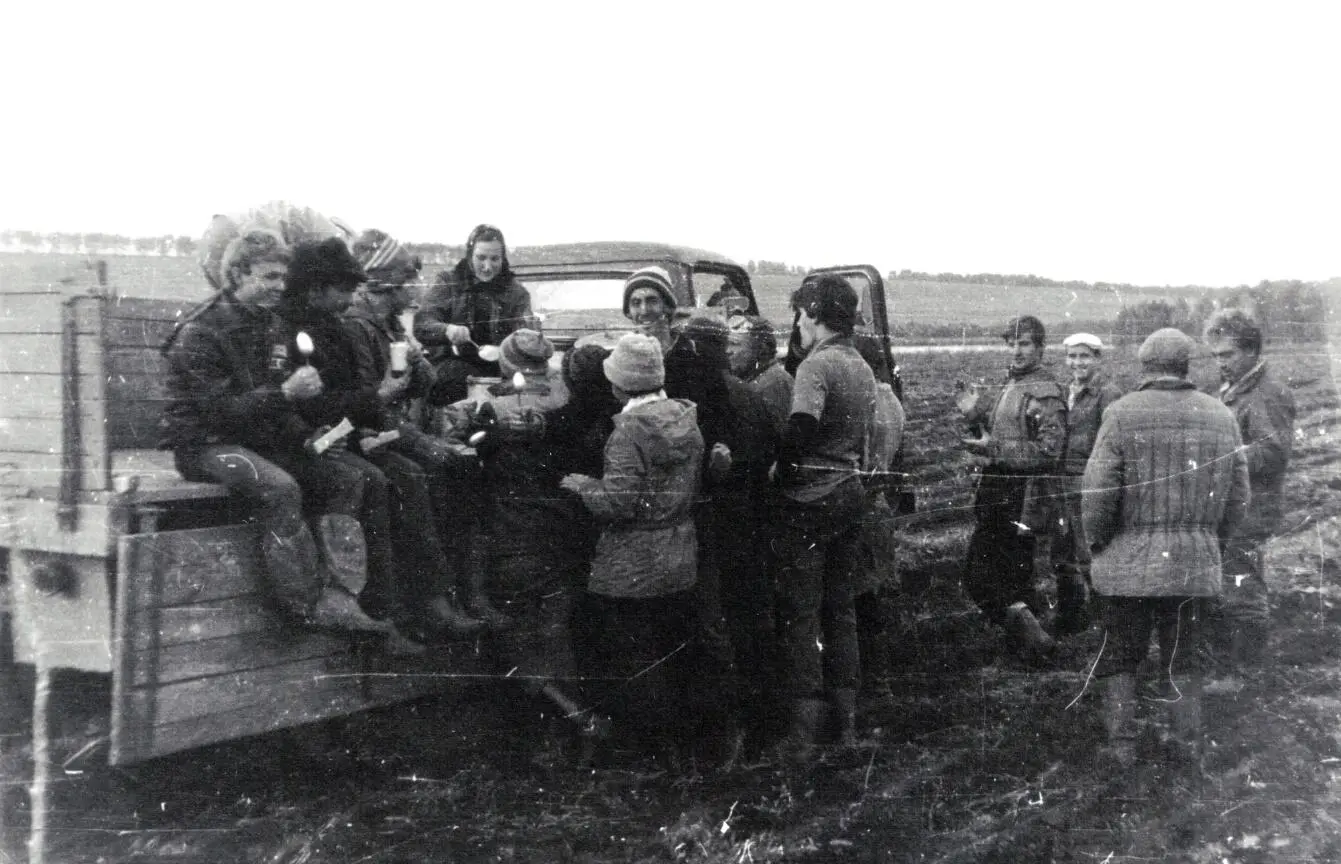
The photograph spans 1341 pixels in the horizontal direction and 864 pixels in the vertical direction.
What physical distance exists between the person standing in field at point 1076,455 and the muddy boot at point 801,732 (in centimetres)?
195

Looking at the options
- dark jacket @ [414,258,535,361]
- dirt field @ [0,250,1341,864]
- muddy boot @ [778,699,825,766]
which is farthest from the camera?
dark jacket @ [414,258,535,361]

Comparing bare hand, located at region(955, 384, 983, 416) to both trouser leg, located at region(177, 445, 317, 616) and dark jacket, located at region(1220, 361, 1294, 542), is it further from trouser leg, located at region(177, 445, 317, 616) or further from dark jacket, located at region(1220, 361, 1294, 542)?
trouser leg, located at region(177, 445, 317, 616)

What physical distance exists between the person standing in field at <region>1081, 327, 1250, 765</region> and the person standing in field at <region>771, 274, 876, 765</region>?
100 centimetres

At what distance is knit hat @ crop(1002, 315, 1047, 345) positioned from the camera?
18.6ft

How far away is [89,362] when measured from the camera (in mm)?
3109

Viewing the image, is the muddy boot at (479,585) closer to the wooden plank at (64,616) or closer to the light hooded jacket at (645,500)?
the light hooded jacket at (645,500)

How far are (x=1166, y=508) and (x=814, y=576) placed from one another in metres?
1.46

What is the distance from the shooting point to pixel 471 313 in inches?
184

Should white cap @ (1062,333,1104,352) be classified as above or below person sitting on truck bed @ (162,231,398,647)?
above

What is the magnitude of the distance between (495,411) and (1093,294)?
3551 millimetres

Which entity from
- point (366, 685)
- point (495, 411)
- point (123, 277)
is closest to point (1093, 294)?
point (495, 411)

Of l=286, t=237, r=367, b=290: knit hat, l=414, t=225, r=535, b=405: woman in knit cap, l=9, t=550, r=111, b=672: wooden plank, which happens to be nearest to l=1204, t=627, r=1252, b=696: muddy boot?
l=414, t=225, r=535, b=405: woman in knit cap

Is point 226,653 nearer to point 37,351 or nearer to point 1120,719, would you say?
point 37,351

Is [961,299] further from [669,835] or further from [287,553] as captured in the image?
[287,553]
